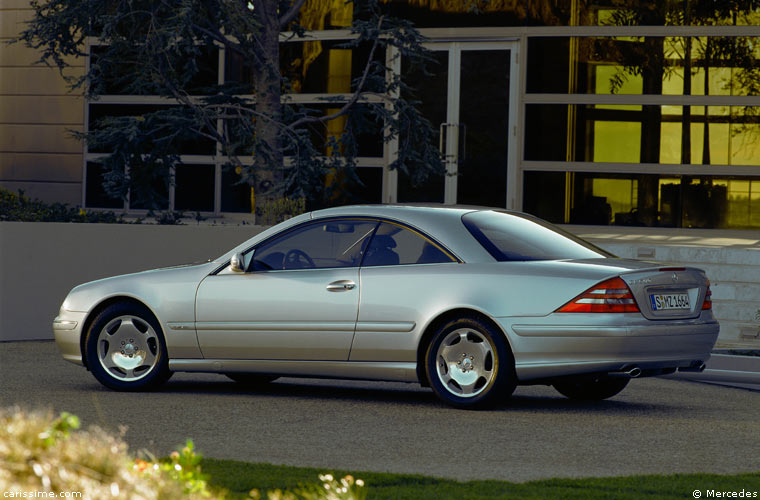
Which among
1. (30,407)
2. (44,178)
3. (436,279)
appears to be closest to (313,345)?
(436,279)

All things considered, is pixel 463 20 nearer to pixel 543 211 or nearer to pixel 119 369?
pixel 543 211

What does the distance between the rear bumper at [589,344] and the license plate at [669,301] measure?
106 mm

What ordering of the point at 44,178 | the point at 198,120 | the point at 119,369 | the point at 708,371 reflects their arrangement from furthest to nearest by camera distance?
the point at 44,178, the point at 198,120, the point at 708,371, the point at 119,369

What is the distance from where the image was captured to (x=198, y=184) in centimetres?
2386

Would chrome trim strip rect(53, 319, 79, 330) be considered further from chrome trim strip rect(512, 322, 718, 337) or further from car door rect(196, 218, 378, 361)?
chrome trim strip rect(512, 322, 718, 337)

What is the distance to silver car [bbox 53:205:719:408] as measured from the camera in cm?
866

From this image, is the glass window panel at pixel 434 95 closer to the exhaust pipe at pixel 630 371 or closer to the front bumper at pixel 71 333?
the front bumper at pixel 71 333

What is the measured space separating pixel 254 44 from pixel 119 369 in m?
8.11

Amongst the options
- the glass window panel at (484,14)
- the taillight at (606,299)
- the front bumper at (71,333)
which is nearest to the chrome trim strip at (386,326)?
the taillight at (606,299)

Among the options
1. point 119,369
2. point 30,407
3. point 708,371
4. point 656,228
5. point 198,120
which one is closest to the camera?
point 30,407

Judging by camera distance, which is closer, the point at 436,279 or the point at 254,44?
the point at 436,279

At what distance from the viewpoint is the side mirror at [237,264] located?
31.9ft

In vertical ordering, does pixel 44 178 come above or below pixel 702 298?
above

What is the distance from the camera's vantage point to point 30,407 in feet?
28.9
